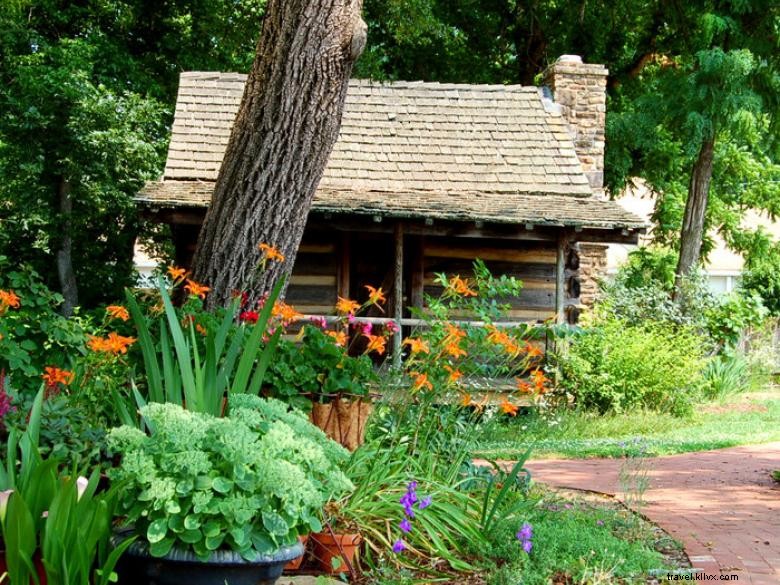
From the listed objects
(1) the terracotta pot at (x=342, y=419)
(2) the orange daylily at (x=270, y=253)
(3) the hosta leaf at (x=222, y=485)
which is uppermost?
(2) the orange daylily at (x=270, y=253)

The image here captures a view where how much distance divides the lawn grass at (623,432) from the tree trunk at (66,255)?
7613 mm

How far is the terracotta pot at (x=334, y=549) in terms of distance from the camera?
14.3 feet

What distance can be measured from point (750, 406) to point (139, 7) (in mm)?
14820

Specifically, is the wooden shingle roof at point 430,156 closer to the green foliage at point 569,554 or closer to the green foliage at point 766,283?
the green foliage at point 766,283

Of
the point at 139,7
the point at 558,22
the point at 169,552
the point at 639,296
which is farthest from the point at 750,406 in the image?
the point at 139,7

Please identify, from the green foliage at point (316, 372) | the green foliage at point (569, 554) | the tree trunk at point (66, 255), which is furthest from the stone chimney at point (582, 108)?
the green foliage at point (316, 372)

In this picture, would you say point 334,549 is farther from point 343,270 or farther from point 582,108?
point 582,108

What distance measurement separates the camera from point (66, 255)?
15805 millimetres

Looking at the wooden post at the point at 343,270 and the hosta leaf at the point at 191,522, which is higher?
the hosta leaf at the point at 191,522

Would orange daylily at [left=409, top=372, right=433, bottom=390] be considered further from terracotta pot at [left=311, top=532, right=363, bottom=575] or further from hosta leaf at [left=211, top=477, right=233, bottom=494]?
hosta leaf at [left=211, top=477, right=233, bottom=494]

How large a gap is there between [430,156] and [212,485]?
11.5 m

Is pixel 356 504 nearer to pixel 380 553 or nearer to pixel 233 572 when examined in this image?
pixel 380 553

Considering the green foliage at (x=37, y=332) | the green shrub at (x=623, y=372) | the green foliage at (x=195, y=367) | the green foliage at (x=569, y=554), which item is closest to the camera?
the green foliage at (x=195, y=367)

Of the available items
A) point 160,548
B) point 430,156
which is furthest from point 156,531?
point 430,156
